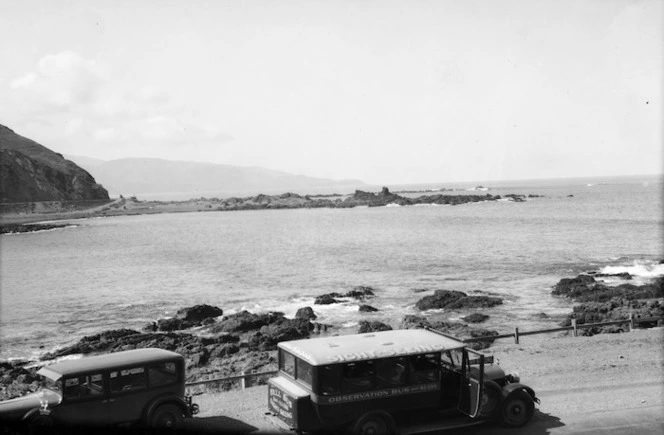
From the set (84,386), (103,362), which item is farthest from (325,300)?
(84,386)

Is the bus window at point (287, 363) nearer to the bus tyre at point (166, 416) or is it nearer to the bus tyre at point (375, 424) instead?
the bus tyre at point (375, 424)

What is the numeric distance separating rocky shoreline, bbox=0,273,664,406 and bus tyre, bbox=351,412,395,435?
32.0 ft

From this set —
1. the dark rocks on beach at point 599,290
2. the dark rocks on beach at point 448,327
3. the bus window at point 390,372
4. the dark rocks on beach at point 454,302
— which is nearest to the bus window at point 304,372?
the bus window at point 390,372

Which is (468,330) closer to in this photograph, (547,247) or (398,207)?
(547,247)

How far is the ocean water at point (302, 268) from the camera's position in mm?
40875

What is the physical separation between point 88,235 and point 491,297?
86550mm

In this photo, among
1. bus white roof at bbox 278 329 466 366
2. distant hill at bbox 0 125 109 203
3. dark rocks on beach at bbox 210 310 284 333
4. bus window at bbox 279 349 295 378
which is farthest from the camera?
distant hill at bbox 0 125 109 203

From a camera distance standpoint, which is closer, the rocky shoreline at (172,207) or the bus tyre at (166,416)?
the bus tyre at (166,416)

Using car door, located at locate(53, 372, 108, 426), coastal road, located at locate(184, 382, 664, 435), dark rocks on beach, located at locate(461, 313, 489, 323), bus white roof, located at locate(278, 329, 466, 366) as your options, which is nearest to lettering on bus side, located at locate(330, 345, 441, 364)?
bus white roof, located at locate(278, 329, 466, 366)

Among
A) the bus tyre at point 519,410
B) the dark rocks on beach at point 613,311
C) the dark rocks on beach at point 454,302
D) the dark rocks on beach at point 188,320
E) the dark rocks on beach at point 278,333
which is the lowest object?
the dark rocks on beach at point 188,320

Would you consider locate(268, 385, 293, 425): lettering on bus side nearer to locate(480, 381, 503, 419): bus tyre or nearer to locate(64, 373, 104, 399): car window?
locate(64, 373, 104, 399): car window

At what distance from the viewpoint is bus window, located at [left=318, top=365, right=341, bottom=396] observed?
13328mm

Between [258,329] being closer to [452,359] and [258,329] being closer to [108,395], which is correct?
[108,395]

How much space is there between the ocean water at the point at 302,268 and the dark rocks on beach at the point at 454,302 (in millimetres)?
900
